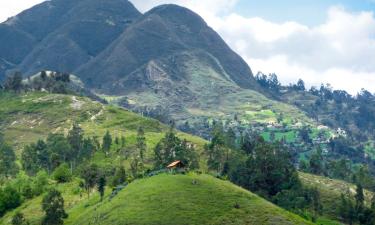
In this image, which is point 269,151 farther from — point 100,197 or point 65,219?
point 65,219

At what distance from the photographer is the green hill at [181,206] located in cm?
11412

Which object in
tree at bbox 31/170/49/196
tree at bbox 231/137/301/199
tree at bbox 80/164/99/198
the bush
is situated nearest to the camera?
tree at bbox 80/164/99/198

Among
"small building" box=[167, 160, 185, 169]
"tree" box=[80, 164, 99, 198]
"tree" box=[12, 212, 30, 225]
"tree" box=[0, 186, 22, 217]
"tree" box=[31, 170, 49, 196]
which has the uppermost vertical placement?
"small building" box=[167, 160, 185, 169]

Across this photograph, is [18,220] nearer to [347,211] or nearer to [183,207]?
[183,207]

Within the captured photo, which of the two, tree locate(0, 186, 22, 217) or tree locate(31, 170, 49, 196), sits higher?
tree locate(31, 170, 49, 196)

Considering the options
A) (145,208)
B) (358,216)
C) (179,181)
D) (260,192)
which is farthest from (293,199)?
(145,208)

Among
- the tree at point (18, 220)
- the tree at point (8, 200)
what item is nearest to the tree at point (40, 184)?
the tree at point (8, 200)

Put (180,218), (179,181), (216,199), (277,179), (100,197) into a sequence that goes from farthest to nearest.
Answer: (277,179)
(100,197)
(179,181)
(216,199)
(180,218)

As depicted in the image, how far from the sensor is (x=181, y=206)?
119 meters

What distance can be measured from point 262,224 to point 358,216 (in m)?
69.8

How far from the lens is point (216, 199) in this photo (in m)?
123

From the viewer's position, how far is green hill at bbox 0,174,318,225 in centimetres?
11412

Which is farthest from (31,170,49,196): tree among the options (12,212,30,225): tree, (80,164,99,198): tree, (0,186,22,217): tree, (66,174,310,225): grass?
(66,174,310,225): grass

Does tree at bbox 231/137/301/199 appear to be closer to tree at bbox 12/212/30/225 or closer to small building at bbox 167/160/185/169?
small building at bbox 167/160/185/169
